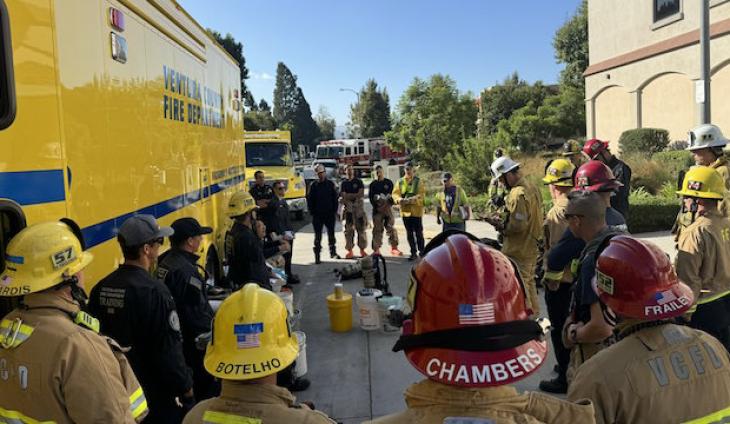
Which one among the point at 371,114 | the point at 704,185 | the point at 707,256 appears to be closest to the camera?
the point at 707,256

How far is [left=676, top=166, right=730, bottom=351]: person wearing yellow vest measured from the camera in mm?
3797


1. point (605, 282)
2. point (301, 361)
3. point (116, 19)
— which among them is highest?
point (116, 19)

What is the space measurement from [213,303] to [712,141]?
17.4 feet

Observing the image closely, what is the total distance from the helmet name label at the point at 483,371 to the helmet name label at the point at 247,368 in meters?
0.77

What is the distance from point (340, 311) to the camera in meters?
6.71

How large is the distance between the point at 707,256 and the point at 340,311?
3.98 meters

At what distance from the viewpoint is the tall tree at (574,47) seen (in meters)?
46.8

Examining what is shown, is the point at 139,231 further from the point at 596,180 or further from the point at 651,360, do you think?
the point at 596,180

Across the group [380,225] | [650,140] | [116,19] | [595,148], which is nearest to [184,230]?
[116,19]

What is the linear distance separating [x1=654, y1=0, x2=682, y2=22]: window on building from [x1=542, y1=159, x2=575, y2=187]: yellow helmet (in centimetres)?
1843

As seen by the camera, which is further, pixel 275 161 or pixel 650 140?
pixel 650 140

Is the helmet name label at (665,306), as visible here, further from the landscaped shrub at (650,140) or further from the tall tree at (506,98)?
the tall tree at (506,98)

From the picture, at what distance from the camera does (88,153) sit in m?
3.46

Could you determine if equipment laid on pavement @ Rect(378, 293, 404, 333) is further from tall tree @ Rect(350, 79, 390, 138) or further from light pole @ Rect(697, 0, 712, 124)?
tall tree @ Rect(350, 79, 390, 138)
